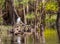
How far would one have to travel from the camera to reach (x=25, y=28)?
833 inches

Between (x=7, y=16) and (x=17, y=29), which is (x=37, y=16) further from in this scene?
(x=7, y=16)

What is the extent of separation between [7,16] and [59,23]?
8713 mm

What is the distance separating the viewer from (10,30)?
2131 cm

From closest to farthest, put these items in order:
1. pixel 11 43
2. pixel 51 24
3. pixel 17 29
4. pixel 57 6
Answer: pixel 11 43
pixel 17 29
pixel 57 6
pixel 51 24

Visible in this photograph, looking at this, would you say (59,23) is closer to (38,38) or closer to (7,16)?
(7,16)

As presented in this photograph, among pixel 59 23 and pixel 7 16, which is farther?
pixel 59 23

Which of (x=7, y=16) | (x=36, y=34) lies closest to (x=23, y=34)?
(x=36, y=34)

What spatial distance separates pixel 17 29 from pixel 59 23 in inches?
672

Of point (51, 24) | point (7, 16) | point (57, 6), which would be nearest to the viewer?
point (7, 16)

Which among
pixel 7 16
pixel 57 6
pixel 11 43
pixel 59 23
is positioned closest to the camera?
pixel 11 43

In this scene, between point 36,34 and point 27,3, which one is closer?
A: point 36,34

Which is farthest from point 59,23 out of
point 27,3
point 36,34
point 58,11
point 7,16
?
point 36,34

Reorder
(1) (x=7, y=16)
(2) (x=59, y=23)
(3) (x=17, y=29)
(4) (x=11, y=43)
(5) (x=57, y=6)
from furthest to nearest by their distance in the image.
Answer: (2) (x=59, y=23)
(5) (x=57, y=6)
(1) (x=7, y=16)
(3) (x=17, y=29)
(4) (x=11, y=43)

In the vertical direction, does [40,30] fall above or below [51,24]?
above
